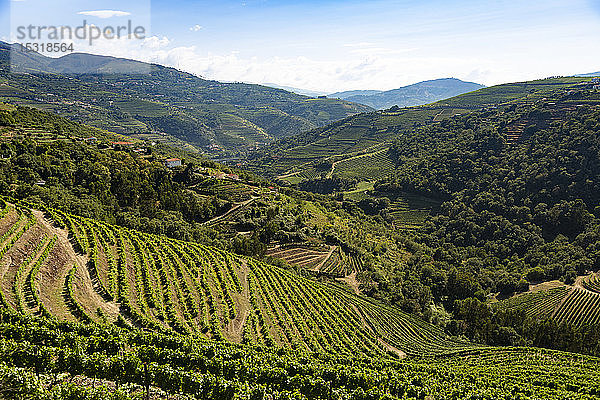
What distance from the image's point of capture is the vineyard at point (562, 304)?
75.4 m

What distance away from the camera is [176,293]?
137 feet

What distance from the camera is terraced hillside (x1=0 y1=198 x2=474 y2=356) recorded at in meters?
31.7

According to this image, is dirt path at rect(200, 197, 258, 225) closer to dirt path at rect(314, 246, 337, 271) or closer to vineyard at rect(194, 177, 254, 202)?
vineyard at rect(194, 177, 254, 202)

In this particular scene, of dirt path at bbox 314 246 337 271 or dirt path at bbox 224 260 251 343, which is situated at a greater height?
dirt path at bbox 224 260 251 343

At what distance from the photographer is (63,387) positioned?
16.4 meters

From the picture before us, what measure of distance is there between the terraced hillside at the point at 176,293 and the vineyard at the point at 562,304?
96.0 ft

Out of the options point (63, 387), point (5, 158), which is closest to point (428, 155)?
point (5, 158)

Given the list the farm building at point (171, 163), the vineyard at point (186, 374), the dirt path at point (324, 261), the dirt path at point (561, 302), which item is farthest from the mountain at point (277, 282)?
the farm building at point (171, 163)

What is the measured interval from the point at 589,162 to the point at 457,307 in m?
93.3

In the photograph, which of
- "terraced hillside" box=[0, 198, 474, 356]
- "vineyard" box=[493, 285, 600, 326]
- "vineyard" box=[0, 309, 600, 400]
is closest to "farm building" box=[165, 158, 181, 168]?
"terraced hillside" box=[0, 198, 474, 356]

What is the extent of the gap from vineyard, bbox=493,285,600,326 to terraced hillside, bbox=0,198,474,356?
29250mm

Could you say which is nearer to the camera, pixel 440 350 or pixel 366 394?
pixel 366 394

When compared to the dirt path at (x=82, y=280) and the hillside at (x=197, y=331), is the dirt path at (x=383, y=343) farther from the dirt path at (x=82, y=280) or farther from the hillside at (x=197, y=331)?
the dirt path at (x=82, y=280)

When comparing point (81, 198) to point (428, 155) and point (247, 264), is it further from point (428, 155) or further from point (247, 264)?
point (428, 155)
